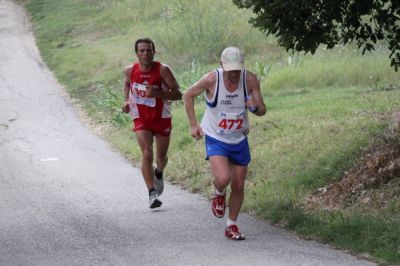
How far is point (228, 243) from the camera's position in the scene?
904 centimetres

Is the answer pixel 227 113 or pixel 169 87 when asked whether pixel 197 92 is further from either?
pixel 169 87

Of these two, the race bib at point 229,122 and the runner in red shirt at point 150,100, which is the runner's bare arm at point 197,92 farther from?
the runner in red shirt at point 150,100

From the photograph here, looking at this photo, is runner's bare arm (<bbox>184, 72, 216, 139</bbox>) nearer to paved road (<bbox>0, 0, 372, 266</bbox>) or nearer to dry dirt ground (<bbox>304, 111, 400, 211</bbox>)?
paved road (<bbox>0, 0, 372, 266</bbox>)

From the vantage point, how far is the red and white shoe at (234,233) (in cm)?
917

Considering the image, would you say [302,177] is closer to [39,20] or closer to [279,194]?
[279,194]

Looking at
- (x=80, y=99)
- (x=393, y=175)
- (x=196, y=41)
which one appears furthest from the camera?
(x=196, y=41)

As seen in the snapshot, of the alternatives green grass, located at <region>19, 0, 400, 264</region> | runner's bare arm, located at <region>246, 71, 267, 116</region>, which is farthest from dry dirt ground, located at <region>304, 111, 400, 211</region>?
runner's bare arm, located at <region>246, 71, 267, 116</region>

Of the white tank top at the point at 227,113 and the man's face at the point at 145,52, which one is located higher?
the man's face at the point at 145,52

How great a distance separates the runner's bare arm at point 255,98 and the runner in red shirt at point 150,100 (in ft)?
6.07

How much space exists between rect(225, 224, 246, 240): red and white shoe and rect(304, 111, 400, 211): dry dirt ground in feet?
4.51

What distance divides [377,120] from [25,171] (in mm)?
5790

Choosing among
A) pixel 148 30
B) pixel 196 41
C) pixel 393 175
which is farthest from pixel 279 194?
pixel 148 30

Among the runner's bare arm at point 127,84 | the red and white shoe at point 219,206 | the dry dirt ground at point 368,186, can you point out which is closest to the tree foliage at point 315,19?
the dry dirt ground at point 368,186

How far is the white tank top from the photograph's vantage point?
9.11 metres
